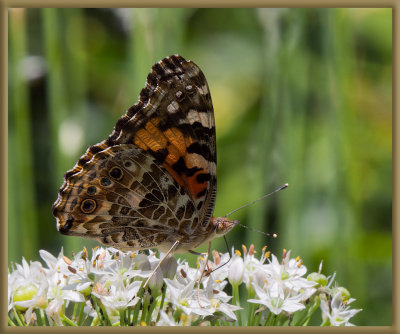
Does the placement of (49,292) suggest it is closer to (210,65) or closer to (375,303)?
(375,303)

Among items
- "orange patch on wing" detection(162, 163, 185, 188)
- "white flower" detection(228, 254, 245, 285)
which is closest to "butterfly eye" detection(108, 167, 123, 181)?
"orange patch on wing" detection(162, 163, 185, 188)

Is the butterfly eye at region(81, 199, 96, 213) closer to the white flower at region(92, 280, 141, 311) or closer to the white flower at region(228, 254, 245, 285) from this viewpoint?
the white flower at region(92, 280, 141, 311)

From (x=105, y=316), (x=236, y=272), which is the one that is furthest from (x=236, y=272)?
(x=105, y=316)

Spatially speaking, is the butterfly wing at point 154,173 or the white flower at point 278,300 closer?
the white flower at point 278,300

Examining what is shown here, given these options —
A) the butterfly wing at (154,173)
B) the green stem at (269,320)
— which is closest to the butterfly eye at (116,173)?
the butterfly wing at (154,173)

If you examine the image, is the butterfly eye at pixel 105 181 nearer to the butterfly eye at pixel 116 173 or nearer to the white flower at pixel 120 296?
the butterfly eye at pixel 116 173

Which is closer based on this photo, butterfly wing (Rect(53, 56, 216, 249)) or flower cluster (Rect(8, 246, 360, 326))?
flower cluster (Rect(8, 246, 360, 326))

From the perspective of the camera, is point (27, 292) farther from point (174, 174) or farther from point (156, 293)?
point (174, 174)

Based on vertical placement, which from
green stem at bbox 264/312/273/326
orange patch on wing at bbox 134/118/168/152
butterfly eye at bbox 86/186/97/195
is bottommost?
green stem at bbox 264/312/273/326
